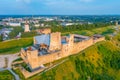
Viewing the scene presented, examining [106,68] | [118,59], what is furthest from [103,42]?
[106,68]

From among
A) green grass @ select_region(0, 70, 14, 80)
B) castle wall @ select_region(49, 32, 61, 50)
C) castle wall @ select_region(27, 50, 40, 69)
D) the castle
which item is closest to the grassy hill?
the castle

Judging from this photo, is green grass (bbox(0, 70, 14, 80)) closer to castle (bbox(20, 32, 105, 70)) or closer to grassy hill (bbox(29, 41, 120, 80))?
grassy hill (bbox(29, 41, 120, 80))

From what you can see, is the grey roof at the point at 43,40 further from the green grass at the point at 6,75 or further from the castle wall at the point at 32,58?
the green grass at the point at 6,75

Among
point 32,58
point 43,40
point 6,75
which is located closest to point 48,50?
point 43,40

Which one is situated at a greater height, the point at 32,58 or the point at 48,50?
the point at 32,58

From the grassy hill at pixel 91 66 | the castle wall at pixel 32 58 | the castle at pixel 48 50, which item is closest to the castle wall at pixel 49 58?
the castle at pixel 48 50

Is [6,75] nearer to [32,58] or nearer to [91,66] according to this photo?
[32,58]

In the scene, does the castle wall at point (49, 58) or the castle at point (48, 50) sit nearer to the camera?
the castle at point (48, 50)

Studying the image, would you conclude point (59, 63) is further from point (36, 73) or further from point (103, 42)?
point (103, 42)

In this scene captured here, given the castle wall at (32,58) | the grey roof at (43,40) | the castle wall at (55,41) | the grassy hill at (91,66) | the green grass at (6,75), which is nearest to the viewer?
the green grass at (6,75)
